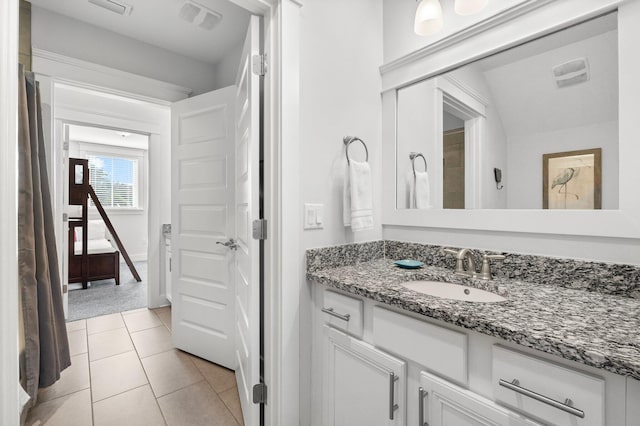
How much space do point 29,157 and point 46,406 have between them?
55.3 inches

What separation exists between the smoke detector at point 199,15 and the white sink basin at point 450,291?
86.1 inches

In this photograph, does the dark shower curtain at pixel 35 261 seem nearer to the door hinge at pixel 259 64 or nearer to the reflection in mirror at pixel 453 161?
the door hinge at pixel 259 64

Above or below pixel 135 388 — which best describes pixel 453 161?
above

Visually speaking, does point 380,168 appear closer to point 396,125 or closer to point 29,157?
point 396,125

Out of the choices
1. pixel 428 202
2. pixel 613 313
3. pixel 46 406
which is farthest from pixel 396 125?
pixel 46 406

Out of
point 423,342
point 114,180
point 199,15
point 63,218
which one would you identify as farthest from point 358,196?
point 114,180

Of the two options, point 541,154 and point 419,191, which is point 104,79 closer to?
point 419,191

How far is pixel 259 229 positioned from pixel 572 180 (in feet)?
4.14

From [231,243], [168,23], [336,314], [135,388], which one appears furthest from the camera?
[168,23]

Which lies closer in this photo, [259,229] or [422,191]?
[259,229]

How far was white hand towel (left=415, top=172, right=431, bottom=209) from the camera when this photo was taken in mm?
1598

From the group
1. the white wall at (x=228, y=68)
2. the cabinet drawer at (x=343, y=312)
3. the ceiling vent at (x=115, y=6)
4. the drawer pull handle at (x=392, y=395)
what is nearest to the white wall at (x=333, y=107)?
the cabinet drawer at (x=343, y=312)

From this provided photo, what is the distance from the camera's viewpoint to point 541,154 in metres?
1.25

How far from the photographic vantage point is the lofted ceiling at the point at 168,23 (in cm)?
205
